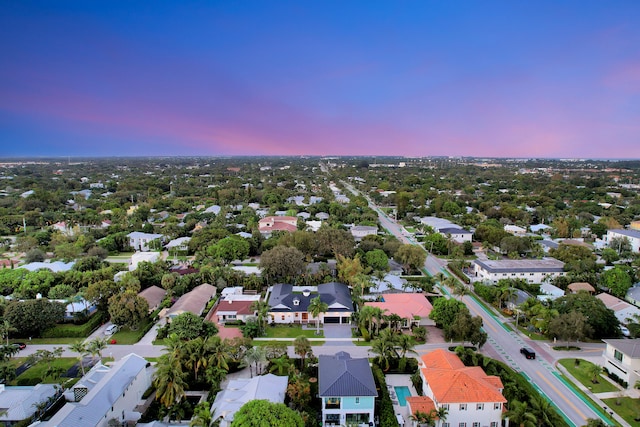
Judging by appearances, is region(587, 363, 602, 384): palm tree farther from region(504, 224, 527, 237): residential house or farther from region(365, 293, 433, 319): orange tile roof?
region(504, 224, 527, 237): residential house

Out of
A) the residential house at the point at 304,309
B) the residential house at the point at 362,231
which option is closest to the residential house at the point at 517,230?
the residential house at the point at 362,231

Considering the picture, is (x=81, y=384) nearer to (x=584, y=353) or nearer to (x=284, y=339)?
(x=284, y=339)

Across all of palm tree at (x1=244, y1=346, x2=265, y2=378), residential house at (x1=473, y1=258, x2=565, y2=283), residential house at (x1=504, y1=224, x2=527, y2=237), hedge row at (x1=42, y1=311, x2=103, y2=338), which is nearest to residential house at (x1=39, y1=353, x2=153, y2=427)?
palm tree at (x1=244, y1=346, x2=265, y2=378)

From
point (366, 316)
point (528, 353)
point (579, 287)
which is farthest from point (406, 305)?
point (579, 287)

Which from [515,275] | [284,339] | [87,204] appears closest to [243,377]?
[284,339]

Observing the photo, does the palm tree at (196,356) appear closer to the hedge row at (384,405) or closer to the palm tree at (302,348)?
the palm tree at (302,348)
